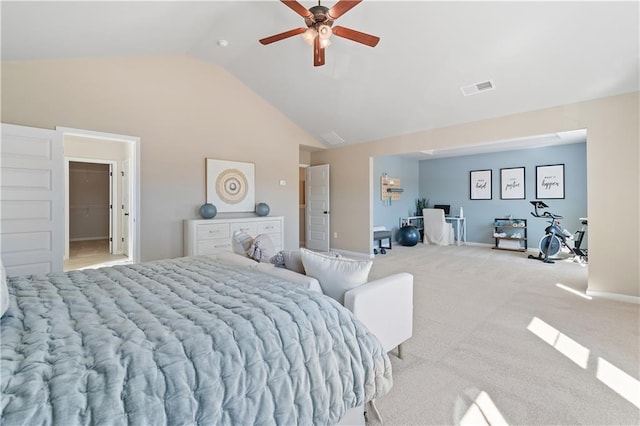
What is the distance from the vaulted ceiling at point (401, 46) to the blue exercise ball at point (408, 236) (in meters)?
3.22

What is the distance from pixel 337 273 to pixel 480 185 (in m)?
7.41

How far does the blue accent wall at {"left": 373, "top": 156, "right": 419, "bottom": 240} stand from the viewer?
308 inches

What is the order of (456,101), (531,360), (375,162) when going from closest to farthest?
(531,360) → (456,101) → (375,162)

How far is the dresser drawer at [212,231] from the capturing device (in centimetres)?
472

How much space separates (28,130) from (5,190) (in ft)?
2.41

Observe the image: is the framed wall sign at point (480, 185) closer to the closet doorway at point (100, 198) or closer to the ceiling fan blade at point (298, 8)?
the ceiling fan blade at point (298, 8)

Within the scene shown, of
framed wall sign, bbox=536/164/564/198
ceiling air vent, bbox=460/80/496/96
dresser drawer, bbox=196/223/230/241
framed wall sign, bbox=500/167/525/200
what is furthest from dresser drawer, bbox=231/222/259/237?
framed wall sign, bbox=536/164/564/198

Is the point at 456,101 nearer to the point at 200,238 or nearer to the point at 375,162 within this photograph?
the point at 375,162

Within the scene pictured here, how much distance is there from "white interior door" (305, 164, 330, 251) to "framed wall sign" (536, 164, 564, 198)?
491cm

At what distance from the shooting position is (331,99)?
5.14m

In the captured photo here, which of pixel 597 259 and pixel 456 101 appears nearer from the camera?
pixel 597 259

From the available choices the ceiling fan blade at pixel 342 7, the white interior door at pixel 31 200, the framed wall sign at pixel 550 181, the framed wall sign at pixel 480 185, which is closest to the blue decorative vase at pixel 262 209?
the white interior door at pixel 31 200

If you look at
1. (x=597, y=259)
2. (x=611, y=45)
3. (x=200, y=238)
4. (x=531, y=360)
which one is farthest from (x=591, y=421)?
(x=200, y=238)

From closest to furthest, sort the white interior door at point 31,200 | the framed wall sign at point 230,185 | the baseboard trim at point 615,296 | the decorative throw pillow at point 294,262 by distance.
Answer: the decorative throw pillow at point 294,262
the white interior door at point 31,200
the baseboard trim at point 615,296
the framed wall sign at point 230,185
